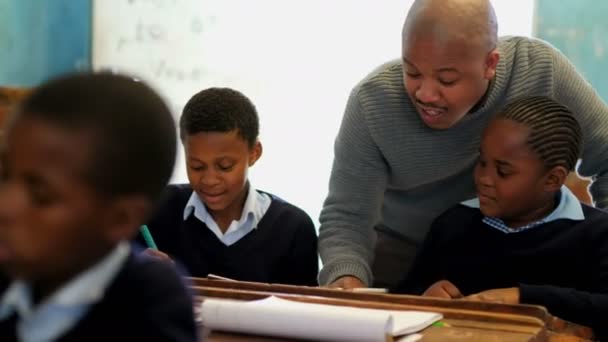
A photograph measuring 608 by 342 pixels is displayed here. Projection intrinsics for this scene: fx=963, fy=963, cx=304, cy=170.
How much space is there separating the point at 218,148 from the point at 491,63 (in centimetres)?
63

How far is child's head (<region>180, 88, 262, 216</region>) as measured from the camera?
210cm

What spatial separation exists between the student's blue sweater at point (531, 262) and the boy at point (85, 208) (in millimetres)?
1045

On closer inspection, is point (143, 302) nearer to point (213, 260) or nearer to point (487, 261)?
point (487, 261)

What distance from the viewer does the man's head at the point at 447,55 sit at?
177cm

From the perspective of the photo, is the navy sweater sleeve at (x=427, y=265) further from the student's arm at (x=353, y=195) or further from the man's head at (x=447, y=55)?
the man's head at (x=447, y=55)

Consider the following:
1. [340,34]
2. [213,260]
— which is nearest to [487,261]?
[213,260]

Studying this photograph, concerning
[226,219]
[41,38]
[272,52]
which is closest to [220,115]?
[226,219]

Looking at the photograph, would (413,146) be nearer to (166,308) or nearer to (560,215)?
(560,215)

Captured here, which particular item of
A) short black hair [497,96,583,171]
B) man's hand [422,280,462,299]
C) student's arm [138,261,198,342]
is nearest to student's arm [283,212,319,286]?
man's hand [422,280,462,299]

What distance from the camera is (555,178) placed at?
186 cm

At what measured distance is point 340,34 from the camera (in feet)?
11.0

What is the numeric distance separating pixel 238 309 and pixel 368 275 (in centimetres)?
74

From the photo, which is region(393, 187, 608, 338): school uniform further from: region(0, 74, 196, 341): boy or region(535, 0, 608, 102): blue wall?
region(535, 0, 608, 102): blue wall

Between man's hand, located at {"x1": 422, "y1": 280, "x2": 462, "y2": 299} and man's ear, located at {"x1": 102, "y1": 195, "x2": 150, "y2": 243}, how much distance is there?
109 cm
